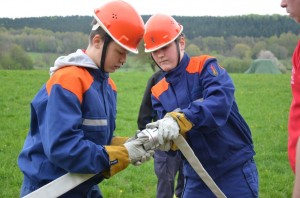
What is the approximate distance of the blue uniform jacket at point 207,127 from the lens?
327cm

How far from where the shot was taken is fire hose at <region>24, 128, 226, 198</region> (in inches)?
104

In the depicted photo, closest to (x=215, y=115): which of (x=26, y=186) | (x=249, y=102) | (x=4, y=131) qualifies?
(x=26, y=186)

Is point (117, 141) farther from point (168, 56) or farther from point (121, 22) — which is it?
point (121, 22)

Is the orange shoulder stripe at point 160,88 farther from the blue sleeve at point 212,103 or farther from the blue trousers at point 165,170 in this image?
A: the blue trousers at point 165,170

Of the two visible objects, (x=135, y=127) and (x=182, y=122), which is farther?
(x=135, y=127)

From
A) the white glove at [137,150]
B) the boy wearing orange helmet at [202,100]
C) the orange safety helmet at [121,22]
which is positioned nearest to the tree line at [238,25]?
→ the boy wearing orange helmet at [202,100]

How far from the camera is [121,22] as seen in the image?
2877 millimetres

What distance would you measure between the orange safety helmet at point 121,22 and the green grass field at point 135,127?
372 centimetres

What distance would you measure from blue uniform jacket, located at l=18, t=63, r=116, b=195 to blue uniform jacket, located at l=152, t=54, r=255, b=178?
0.71 metres

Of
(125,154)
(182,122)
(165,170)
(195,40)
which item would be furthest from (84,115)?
(195,40)

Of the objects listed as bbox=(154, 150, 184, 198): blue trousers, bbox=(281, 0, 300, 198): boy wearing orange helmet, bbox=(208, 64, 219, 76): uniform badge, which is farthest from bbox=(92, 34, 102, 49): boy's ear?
bbox=(154, 150, 184, 198): blue trousers

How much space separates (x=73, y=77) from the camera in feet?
8.65

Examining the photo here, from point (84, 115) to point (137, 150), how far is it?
423mm

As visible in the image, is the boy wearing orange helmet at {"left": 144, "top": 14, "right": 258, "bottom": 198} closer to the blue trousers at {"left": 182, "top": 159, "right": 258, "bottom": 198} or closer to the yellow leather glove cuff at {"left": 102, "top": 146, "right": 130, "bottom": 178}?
the blue trousers at {"left": 182, "top": 159, "right": 258, "bottom": 198}
